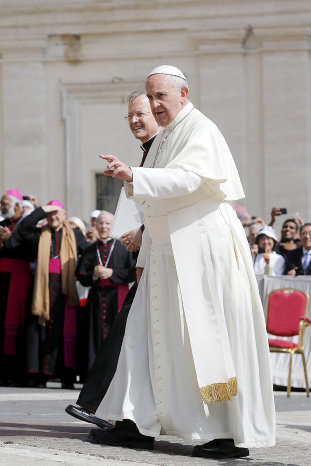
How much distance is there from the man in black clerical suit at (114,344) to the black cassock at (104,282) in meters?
5.37

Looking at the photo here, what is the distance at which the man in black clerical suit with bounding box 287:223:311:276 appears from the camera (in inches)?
547

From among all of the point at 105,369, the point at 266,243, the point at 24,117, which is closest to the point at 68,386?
the point at 266,243

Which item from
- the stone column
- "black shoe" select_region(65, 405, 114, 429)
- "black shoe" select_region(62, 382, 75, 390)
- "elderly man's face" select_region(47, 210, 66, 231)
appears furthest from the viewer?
the stone column

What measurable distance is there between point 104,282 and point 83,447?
6.43 metres

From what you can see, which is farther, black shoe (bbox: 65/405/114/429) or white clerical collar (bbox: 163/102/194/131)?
black shoe (bbox: 65/405/114/429)

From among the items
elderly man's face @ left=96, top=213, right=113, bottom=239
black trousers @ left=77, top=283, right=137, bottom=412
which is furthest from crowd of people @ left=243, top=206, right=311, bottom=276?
black trousers @ left=77, top=283, right=137, bottom=412

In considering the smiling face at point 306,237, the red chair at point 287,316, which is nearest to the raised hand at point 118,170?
the red chair at point 287,316

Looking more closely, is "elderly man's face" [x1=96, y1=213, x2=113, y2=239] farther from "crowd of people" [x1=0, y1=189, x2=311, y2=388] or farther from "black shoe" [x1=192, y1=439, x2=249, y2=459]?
"black shoe" [x1=192, y1=439, x2=249, y2=459]

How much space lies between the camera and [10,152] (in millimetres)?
23281

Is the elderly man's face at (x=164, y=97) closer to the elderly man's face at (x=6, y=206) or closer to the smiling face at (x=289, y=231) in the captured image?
the elderly man's face at (x=6, y=206)

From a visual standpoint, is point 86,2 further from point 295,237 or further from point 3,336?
point 3,336

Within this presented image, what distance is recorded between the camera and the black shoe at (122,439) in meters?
6.73

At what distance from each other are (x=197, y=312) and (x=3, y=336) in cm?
706

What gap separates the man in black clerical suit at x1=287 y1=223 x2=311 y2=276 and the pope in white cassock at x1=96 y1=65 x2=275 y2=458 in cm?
712
